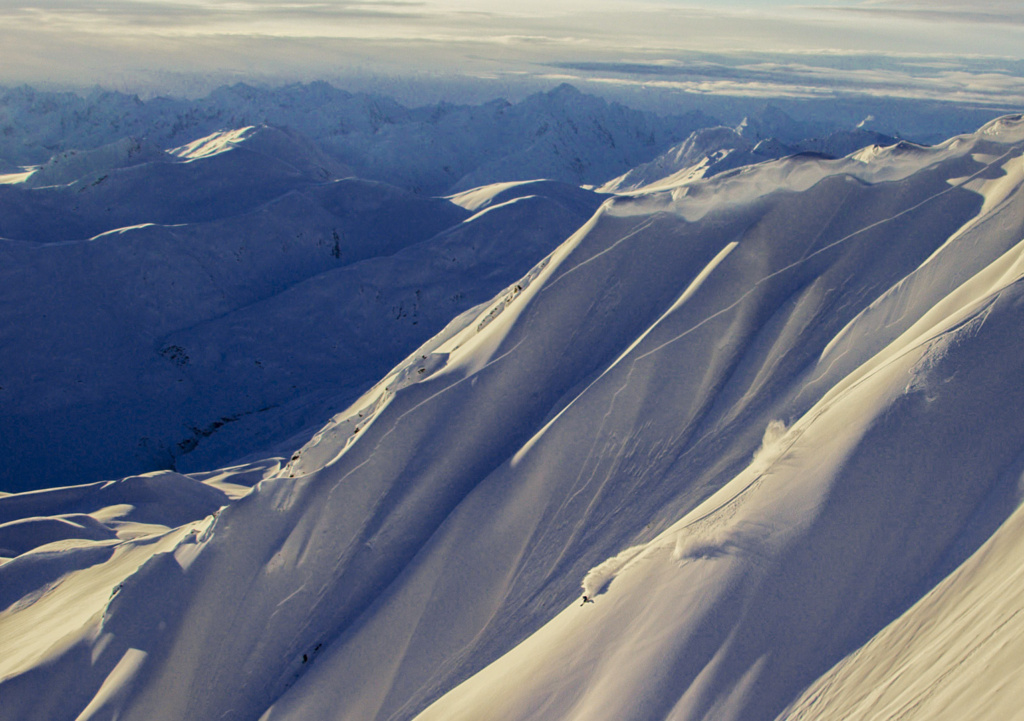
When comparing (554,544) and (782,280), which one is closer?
(554,544)

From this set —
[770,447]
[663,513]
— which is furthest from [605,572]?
[770,447]

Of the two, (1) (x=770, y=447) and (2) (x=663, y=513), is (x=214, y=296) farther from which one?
(1) (x=770, y=447)

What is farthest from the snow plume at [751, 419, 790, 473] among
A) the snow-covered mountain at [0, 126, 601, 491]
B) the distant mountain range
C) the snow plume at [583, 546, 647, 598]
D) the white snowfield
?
the snow-covered mountain at [0, 126, 601, 491]

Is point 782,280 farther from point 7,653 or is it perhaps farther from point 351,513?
point 7,653

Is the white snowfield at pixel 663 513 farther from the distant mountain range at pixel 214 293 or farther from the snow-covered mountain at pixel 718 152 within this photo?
the snow-covered mountain at pixel 718 152

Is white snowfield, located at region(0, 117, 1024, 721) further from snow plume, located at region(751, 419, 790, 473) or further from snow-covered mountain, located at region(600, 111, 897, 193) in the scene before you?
snow-covered mountain, located at region(600, 111, 897, 193)

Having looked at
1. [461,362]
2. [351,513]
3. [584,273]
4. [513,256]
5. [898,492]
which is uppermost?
[584,273]

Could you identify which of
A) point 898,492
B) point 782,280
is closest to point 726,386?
point 782,280
